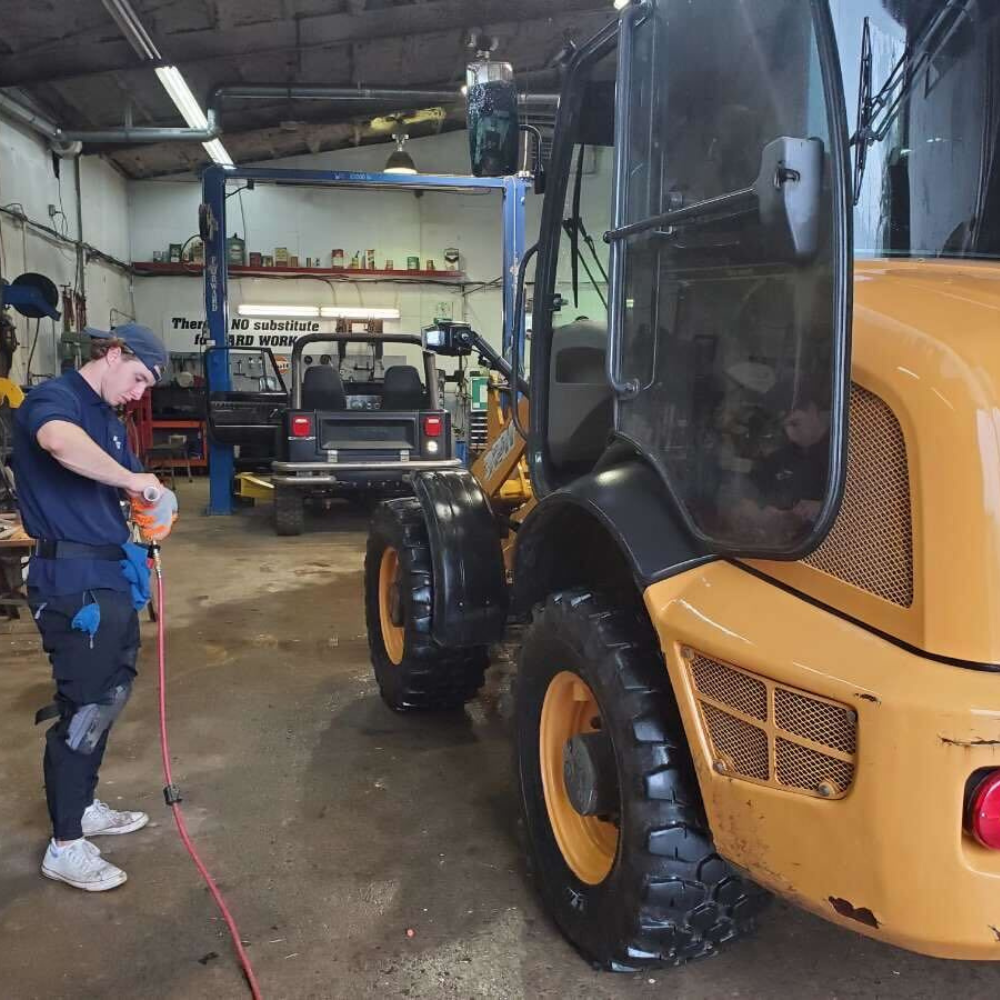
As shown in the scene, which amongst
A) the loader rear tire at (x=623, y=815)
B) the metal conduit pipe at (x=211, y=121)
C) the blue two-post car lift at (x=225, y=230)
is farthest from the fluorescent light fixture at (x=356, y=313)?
the loader rear tire at (x=623, y=815)

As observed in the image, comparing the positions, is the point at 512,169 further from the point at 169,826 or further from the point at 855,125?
the point at 169,826

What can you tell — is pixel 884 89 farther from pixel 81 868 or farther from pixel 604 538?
pixel 81 868

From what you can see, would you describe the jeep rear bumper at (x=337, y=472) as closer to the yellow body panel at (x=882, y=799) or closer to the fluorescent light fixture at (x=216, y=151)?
the fluorescent light fixture at (x=216, y=151)

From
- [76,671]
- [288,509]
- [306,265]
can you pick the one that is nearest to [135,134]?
[306,265]

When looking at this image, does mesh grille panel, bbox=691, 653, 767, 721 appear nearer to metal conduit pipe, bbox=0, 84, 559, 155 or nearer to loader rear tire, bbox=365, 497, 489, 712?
loader rear tire, bbox=365, 497, 489, 712

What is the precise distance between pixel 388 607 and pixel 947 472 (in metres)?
2.96

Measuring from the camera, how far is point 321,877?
2.77m

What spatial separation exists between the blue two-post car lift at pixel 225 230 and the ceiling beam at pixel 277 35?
176cm

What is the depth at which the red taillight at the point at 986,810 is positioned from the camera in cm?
147

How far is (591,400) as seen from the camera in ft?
9.35

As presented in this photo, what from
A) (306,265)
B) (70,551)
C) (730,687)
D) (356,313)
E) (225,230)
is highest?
(306,265)

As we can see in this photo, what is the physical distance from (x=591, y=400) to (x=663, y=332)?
67 centimetres

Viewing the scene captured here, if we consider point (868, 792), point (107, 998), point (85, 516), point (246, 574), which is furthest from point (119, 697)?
point (246, 574)

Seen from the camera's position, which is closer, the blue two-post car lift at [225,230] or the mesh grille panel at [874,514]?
the mesh grille panel at [874,514]
